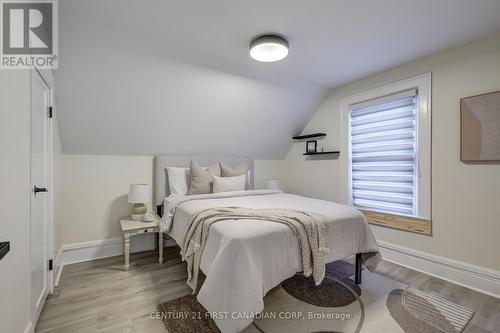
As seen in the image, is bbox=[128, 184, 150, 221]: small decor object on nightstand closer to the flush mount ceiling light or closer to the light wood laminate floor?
the light wood laminate floor

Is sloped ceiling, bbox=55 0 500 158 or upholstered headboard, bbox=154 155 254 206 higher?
sloped ceiling, bbox=55 0 500 158

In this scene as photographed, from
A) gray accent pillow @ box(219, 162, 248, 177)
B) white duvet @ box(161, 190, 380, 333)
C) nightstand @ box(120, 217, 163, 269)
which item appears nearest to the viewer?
white duvet @ box(161, 190, 380, 333)

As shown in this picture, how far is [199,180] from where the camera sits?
309 centimetres

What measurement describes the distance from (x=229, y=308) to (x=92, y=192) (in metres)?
2.45

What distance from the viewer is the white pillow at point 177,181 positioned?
10.2 ft

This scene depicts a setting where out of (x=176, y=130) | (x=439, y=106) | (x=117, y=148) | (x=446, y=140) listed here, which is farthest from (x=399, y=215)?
(x=117, y=148)

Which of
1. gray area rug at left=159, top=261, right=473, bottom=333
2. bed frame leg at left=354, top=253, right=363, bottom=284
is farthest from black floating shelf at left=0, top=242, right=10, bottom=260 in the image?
bed frame leg at left=354, top=253, right=363, bottom=284

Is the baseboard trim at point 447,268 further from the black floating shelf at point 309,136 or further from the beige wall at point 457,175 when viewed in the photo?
the black floating shelf at point 309,136

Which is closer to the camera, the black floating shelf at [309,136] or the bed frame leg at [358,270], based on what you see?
the bed frame leg at [358,270]

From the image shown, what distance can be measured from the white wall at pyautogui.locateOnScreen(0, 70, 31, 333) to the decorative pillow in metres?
1.77

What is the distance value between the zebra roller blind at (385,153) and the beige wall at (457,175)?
234mm

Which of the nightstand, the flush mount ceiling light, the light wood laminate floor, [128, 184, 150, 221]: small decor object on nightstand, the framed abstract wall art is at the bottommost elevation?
the light wood laminate floor

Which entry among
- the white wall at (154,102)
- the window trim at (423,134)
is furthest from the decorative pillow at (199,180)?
the window trim at (423,134)

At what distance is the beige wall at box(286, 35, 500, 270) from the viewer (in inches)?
84.4
